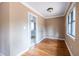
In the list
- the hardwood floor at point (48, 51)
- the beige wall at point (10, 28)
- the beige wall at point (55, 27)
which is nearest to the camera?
the beige wall at point (10, 28)

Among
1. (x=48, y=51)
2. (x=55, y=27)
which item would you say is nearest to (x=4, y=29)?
(x=48, y=51)

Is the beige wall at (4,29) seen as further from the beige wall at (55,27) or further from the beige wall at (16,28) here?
the beige wall at (55,27)

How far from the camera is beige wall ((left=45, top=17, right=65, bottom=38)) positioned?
8664mm

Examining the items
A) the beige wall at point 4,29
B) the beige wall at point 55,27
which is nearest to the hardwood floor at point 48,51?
the beige wall at point 4,29

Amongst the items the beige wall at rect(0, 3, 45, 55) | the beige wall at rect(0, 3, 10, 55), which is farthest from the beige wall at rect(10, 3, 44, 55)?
the beige wall at rect(0, 3, 10, 55)

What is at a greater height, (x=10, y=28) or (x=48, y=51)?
(x=10, y=28)

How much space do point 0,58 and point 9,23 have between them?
2353mm

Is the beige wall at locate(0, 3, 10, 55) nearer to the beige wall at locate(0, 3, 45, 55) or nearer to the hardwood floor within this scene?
the beige wall at locate(0, 3, 45, 55)

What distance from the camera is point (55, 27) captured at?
9070mm

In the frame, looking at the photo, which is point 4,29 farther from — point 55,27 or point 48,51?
point 55,27

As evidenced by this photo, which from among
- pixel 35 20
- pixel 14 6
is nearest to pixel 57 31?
pixel 35 20

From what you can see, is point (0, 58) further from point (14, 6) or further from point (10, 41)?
point (14, 6)

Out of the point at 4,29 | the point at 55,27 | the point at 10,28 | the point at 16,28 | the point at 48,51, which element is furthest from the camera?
the point at 55,27

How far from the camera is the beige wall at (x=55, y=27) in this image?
866 cm
